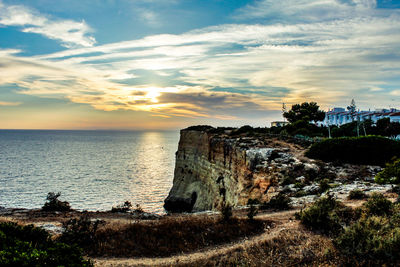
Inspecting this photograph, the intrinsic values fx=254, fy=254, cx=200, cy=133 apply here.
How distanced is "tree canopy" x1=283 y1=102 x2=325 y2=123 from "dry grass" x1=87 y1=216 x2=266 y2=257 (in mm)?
64729

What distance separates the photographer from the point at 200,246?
8883mm

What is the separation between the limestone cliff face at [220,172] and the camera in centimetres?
2271

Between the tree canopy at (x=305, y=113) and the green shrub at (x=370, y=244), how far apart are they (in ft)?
213

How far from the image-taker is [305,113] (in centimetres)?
7025

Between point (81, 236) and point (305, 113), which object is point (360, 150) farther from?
point (305, 113)

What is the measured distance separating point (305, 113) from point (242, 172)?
50.8m

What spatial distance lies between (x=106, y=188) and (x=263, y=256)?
145ft

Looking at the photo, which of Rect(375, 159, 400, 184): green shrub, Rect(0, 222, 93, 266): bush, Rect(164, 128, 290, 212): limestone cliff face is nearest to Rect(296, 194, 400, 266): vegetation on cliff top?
Rect(375, 159, 400, 184): green shrub

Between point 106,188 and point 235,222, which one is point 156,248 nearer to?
point 235,222

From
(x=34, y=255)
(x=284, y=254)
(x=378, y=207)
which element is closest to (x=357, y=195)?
(x=378, y=207)

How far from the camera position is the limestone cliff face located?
22.7 metres

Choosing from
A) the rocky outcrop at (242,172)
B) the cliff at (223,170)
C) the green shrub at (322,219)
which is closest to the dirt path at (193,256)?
the green shrub at (322,219)

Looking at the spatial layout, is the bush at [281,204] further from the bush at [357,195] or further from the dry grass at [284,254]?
the dry grass at [284,254]

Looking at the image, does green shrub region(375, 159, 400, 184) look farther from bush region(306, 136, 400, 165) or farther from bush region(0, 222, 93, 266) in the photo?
bush region(0, 222, 93, 266)
